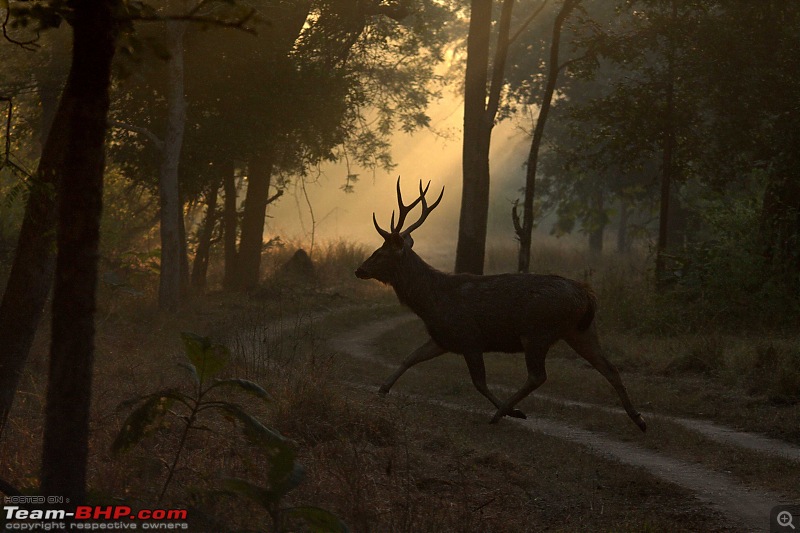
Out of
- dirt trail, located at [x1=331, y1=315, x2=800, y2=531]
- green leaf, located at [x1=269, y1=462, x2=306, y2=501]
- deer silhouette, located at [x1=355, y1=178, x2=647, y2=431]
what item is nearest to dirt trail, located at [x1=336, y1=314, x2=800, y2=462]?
dirt trail, located at [x1=331, y1=315, x2=800, y2=531]

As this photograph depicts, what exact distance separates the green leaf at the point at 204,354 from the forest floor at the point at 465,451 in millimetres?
592

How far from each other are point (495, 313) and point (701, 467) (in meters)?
3.22

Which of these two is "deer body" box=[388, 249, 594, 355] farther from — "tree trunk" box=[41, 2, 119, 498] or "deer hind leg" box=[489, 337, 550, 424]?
"tree trunk" box=[41, 2, 119, 498]

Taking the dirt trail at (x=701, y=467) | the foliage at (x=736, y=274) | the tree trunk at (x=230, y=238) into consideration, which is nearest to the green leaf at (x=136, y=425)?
the dirt trail at (x=701, y=467)

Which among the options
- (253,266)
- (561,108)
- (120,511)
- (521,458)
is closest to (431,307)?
(521,458)

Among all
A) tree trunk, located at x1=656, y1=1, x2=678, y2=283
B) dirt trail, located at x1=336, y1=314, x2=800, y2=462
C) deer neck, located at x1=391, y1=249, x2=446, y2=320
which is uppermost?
tree trunk, located at x1=656, y1=1, x2=678, y2=283

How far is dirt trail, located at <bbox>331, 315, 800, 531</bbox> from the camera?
6.76 metres

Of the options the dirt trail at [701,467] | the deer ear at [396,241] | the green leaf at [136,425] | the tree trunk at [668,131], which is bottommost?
the dirt trail at [701,467]

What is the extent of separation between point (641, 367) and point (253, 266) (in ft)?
41.9

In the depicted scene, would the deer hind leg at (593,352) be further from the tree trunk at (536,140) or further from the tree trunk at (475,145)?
the tree trunk at (475,145)

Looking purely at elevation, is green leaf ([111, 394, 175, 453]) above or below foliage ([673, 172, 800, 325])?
below

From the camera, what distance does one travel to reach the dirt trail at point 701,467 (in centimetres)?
676

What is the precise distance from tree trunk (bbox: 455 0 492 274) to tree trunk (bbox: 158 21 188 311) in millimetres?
6236

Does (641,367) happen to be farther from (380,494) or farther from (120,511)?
(120,511)
